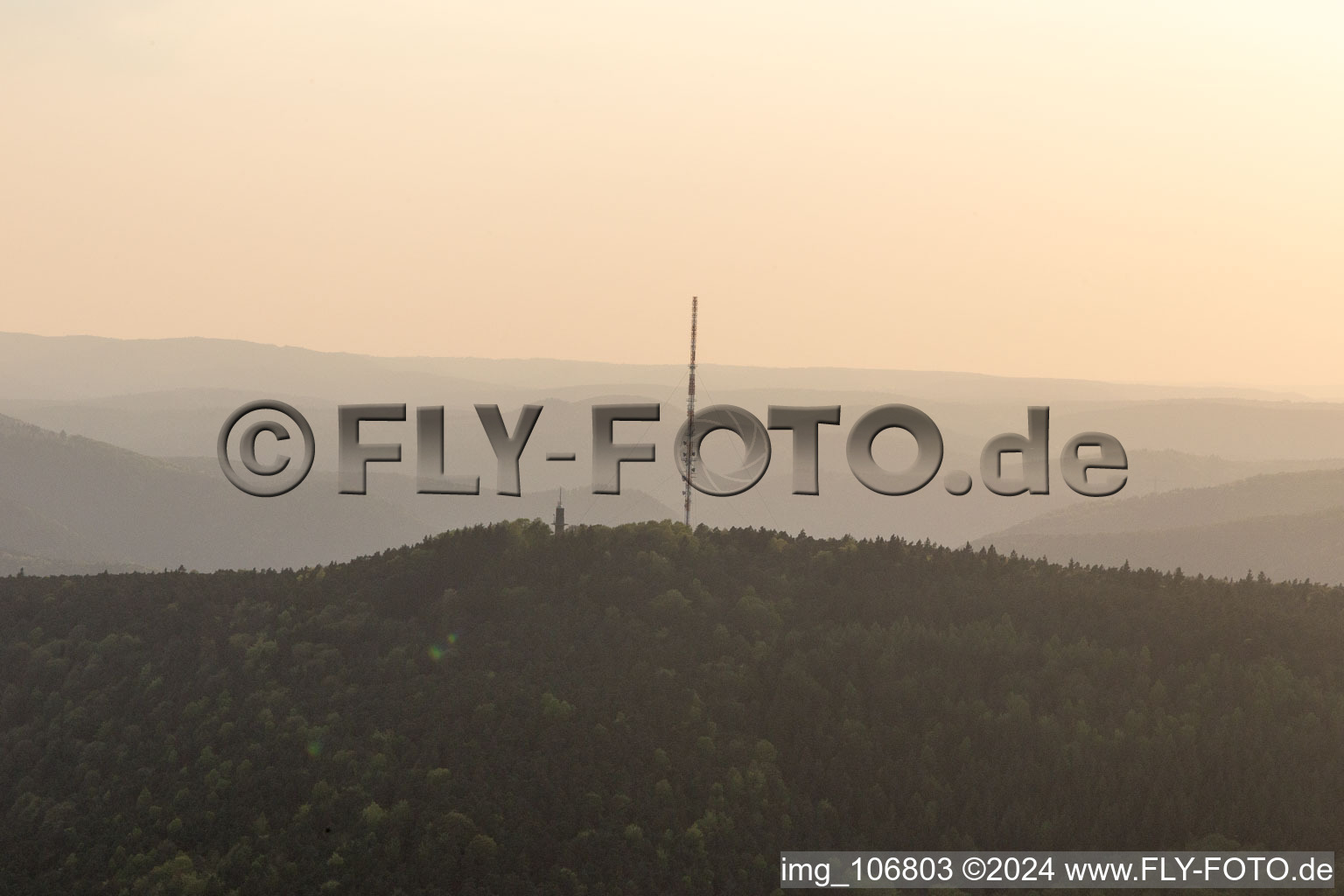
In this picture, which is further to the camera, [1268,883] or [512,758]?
[512,758]

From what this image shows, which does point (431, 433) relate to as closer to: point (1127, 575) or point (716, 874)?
point (716, 874)

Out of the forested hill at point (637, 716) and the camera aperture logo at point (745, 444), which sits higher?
the camera aperture logo at point (745, 444)

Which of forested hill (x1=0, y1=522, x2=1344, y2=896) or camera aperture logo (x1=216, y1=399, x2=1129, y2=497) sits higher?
camera aperture logo (x1=216, y1=399, x2=1129, y2=497)

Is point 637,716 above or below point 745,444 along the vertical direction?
below

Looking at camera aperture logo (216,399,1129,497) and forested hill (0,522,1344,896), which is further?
camera aperture logo (216,399,1129,497)

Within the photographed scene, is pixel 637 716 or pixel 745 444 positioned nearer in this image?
pixel 745 444

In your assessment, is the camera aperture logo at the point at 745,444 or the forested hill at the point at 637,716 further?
the camera aperture logo at the point at 745,444

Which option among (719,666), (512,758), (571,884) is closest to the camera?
(571,884)

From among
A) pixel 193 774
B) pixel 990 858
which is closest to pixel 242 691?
pixel 193 774
